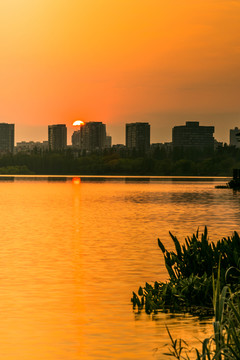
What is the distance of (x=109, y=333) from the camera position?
492 inches

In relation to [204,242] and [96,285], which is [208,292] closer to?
[204,242]

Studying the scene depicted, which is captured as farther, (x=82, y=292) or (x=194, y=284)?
(x=82, y=292)

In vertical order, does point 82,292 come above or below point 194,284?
below

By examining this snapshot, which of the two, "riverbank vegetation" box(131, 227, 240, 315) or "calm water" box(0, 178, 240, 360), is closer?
"calm water" box(0, 178, 240, 360)

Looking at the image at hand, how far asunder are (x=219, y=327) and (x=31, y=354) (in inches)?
183

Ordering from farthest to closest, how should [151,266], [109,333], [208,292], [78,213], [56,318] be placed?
[78,213] < [151,266] < [208,292] < [56,318] < [109,333]

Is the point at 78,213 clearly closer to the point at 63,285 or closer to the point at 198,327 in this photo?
the point at 63,285

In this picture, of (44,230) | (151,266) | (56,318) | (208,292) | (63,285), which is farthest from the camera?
(44,230)

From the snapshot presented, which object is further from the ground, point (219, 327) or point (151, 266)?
point (219, 327)

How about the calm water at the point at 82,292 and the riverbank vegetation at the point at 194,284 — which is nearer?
the calm water at the point at 82,292

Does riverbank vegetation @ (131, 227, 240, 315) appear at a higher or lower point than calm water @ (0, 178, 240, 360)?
higher

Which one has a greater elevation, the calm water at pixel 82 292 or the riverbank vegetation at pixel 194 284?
the riverbank vegetation at pixel 194 284

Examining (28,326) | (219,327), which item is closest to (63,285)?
(28,326)

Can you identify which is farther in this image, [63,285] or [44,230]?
[44,230]
